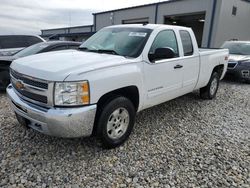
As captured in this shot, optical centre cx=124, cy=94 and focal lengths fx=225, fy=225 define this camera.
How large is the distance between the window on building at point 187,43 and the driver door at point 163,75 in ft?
0.96

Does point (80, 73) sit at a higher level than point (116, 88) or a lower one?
higher

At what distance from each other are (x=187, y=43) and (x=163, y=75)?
1.30 m

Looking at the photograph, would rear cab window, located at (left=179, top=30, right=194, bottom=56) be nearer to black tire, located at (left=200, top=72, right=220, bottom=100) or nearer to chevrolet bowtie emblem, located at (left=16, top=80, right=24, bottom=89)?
black tire, located at (left=200, top=72, right=220, bottom=100)

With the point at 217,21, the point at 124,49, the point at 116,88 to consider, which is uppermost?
the point at 217,21

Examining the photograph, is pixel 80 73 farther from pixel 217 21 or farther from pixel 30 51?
pixel 217 21

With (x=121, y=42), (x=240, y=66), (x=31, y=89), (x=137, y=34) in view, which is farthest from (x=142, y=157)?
(x=240, y=66)

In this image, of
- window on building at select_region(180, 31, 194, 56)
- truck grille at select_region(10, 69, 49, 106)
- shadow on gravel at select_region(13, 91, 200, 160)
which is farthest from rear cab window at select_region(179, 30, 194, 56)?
truck grille at select_region(10, 69, 49, 106)

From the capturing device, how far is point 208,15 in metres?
16.4

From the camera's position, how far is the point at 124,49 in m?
3.65

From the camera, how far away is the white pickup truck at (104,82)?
2.71m

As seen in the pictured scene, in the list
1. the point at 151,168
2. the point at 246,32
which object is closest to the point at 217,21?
the point at 246,32

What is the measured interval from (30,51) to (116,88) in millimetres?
4144

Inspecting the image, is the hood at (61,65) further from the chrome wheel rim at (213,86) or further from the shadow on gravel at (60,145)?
the chrome wheel rim at (213,86)

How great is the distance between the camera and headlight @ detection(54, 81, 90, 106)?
2668 millimetres
